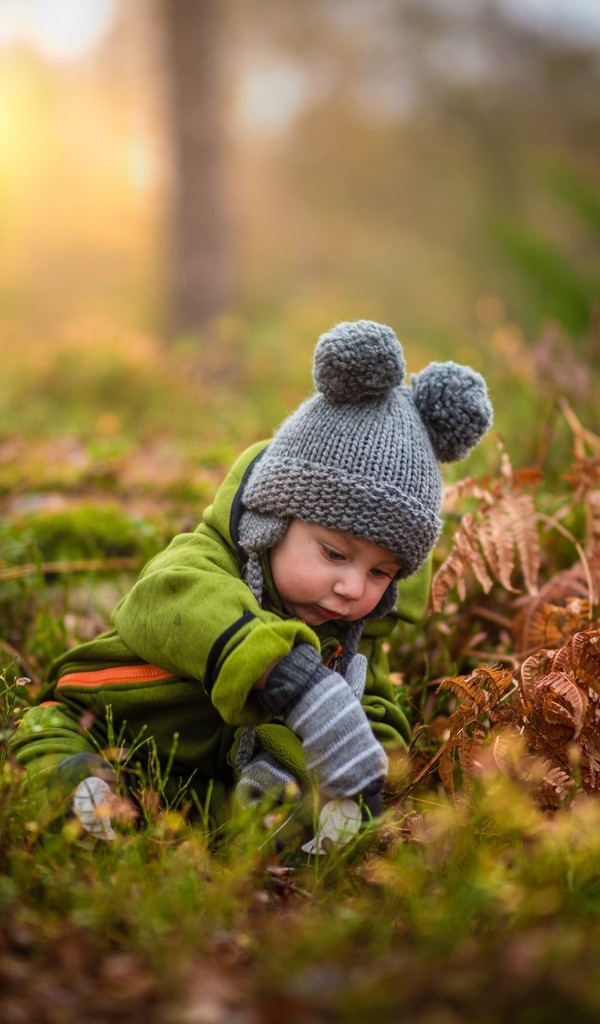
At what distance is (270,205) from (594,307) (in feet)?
63.5

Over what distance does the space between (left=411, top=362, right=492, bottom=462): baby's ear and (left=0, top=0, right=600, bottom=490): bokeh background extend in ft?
27.1

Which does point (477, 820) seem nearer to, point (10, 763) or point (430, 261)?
point (10, 763)

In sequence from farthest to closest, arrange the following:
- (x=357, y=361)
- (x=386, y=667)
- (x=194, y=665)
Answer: (x=386, y=667)
(x=357, y=361)
(x=194, y=665)

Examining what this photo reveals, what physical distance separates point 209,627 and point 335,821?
0.59 m

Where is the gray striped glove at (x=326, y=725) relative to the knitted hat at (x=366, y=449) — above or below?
below

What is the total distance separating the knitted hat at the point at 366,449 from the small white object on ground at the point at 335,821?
626 mm

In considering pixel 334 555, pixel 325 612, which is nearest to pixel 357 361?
pixel 334 555

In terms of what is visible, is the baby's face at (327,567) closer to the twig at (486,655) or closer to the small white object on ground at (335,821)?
the small white object on ground at (335,821)

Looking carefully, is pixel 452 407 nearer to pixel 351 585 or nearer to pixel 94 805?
pixel 351 585

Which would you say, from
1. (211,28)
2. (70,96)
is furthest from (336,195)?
(211,28)

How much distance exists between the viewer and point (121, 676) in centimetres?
257

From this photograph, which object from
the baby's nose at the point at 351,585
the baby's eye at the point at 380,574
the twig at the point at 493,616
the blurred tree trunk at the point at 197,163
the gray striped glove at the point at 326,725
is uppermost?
the blurred tree trunk at the point at 197,163

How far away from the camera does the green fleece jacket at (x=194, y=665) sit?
7.19ft

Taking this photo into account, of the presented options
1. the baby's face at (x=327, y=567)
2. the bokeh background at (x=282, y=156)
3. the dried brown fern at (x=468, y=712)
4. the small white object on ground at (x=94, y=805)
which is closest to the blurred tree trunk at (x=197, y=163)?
the bokeh background at (x=282, y=156)
